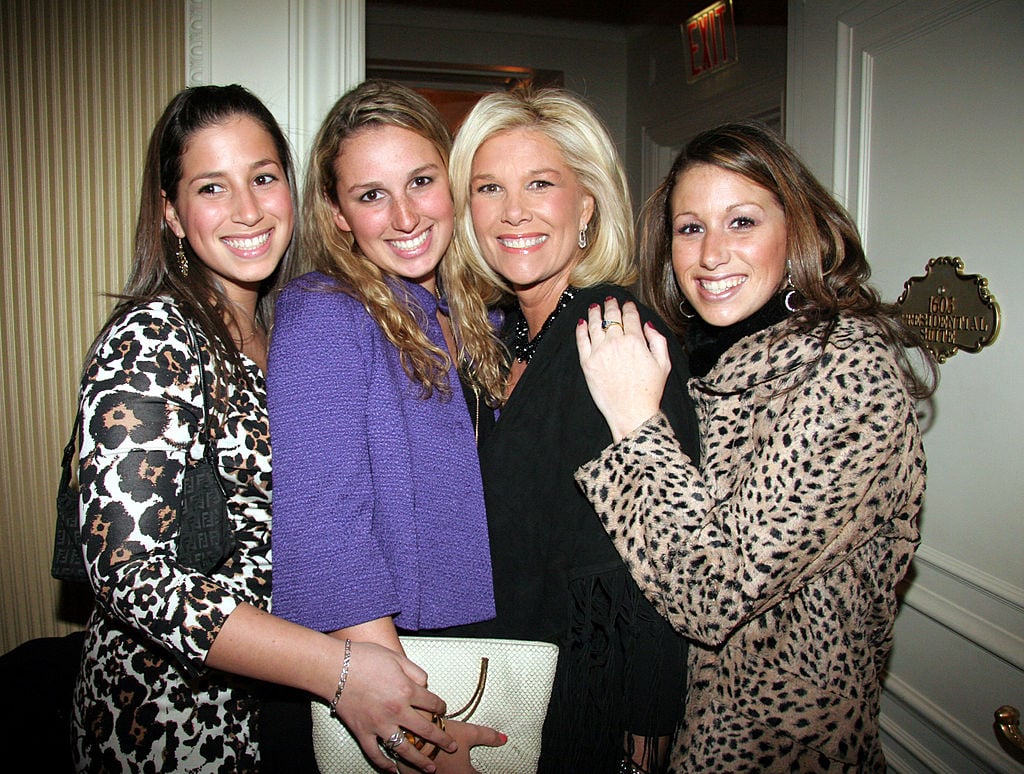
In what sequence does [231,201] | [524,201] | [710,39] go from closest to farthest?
[231,201] → [524,201] → [710,39]

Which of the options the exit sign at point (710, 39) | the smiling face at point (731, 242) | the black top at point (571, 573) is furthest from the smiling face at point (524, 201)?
the exit sign at point (710, 39)

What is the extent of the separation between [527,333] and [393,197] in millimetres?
506

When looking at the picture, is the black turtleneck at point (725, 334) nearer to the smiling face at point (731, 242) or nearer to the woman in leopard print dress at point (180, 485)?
the smiling face at point (731, 242)

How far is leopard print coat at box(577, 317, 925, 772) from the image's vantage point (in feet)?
4.24

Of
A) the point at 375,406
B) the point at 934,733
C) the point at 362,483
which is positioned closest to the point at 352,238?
the point at 375,406

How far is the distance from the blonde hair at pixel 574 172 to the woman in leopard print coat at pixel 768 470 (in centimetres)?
22

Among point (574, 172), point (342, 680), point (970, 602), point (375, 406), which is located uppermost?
point (574, 172)

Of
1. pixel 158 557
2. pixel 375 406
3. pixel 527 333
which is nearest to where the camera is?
pixel 158 557

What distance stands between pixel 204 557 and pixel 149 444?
23 cm

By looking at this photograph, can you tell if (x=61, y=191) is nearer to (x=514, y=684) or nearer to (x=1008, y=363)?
(x=514, y=684)

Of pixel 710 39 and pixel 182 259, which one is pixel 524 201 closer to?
pixel 182 259

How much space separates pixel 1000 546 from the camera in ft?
6.10

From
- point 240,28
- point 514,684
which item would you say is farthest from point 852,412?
point 240,28

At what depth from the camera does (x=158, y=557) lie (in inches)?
46.4
